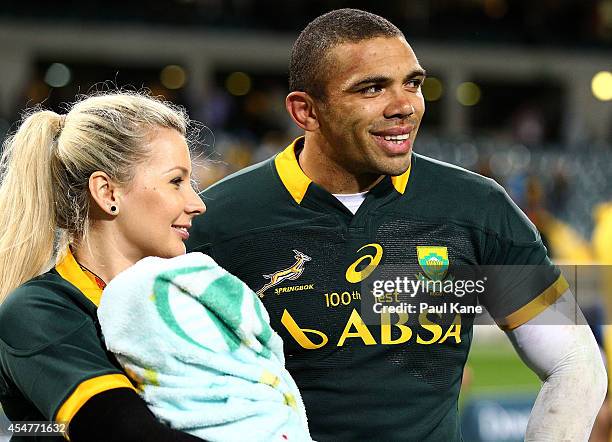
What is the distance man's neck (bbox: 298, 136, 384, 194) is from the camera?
3.05 meters

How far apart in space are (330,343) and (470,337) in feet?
1.45

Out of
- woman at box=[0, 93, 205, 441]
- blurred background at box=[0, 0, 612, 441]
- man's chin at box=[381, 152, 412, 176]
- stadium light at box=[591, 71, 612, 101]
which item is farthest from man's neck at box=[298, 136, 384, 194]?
stadium light at box=[591, 71, 612, 101]

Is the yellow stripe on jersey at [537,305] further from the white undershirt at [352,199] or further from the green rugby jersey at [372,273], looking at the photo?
the white undershirt at [352,199]

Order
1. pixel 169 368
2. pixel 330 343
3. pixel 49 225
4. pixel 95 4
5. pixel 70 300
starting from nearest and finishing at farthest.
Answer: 1. pixel 169 368
2. pixel 70 300
3. pixel 49 225
4. pixel 330 343
5. pixel 95 4

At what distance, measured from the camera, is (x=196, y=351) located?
192 centimetres

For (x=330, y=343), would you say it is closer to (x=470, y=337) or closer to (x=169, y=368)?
(x=470, y=337)

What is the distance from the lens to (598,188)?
17.6m

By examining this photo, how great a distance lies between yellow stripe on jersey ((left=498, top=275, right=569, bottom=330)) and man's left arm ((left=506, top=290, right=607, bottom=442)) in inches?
0.4

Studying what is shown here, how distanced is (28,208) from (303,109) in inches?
42.6

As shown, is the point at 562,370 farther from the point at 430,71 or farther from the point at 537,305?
the point at 430,71

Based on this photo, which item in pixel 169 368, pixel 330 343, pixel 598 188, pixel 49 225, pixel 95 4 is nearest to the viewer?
pixel 169 368

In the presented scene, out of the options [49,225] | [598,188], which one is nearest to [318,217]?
[49,225]

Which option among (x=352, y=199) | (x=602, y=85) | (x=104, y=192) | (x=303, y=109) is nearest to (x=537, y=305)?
(x=352, y=199)

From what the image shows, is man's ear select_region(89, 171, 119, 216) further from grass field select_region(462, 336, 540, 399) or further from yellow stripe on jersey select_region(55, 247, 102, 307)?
grass field select_region(462, 336, 540, 399)
